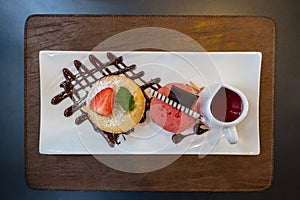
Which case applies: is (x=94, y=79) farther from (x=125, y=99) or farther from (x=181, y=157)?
(x=181, y=157)

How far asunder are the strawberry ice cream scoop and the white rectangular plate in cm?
3

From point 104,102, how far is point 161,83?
171mm

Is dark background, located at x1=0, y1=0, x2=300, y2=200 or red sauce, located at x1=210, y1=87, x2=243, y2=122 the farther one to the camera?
dark background, located at x1=0, y1=0, x2=300, y2=200

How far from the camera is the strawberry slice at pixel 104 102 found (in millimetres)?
996

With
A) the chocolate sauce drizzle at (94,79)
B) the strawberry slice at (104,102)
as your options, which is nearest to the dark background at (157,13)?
the chocolate sauce drizzle at (94,79)

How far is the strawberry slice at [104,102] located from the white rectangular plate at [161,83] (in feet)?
0.26

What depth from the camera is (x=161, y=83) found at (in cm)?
105

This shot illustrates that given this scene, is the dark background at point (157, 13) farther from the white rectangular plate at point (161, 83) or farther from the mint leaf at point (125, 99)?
the mint leaf at point (125, 99)

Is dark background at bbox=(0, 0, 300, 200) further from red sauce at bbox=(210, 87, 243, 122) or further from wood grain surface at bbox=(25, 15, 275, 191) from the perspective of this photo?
red sauce at bbox=(210, 87, 243, 122)

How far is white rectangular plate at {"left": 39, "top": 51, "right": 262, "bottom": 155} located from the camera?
3.44 ft

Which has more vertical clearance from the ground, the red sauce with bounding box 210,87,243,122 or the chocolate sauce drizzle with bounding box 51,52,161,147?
the chocolate sauce drizzle with bounding box 51,52,161,147

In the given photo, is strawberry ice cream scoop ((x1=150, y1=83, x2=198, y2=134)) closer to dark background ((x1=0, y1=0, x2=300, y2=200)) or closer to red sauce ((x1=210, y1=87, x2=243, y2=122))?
red sauce ((x1=210, y1=87, x2=243, y2=122))

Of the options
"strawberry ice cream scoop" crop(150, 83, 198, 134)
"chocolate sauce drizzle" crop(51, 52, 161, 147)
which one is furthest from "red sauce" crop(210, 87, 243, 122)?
"chocolate sauce drizzle" crop(51, 52, 161, 147)

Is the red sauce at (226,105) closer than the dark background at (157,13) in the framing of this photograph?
Yes
